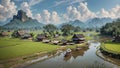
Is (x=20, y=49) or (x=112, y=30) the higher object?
(x=112, y=30)

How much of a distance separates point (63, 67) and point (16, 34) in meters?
92.7

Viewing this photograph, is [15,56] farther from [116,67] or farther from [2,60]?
[116,67]

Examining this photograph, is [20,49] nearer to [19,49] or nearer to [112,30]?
[19,49]

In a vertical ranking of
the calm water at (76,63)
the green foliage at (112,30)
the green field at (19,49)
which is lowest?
the calm water at (76,63)

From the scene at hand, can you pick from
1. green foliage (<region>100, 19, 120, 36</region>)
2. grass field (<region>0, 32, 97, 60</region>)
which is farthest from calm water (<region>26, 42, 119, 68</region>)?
green foliage (<region>100, 19, 120, 36</region>)

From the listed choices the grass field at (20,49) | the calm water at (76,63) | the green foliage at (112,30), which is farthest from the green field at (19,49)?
the green foliage at (112,30)

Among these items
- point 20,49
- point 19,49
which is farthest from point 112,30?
point 19,49

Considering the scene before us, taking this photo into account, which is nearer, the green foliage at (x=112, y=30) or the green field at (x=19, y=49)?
the green field at (x=19, y=49)

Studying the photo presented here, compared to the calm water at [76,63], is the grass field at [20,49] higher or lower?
higher

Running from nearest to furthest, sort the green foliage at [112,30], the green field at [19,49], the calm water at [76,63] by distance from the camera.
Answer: the calm water at [76,63]
the green field at [19,49]
the green foliage at [112,30]

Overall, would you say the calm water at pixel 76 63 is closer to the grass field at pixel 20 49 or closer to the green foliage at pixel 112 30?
the grass field at pixel 20 49

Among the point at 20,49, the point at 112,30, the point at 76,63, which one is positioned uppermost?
the point at 112,30

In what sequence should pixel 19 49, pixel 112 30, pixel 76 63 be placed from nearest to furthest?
pixel 76 63 < pixel 19 49 < pixel 112 30

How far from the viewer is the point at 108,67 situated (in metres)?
35.7
